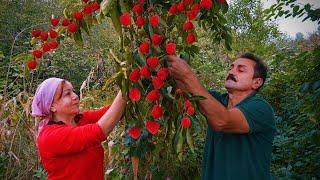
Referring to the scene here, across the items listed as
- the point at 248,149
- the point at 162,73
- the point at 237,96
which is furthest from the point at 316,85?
the point at 162,73

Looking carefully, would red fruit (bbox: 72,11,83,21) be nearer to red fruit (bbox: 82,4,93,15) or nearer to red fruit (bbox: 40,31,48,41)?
red fruit (bbox: 82,4,93,15)

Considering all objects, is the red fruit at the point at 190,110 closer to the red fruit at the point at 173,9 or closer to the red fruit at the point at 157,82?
the red fruit at the point at 157,82

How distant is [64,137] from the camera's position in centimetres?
189

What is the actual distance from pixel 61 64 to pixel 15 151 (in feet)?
17.0

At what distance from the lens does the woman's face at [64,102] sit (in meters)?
2.03

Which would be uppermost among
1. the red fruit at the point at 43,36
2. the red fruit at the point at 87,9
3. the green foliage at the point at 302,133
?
the red fruit at the point at 87,9

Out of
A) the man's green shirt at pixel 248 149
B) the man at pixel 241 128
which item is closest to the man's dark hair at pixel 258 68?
the man at pixel 241 128

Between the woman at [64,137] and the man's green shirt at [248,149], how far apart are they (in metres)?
0.55

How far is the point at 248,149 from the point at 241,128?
17 centimetres

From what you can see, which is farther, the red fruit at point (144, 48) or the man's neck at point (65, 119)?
the man's neck at point (65, 119)

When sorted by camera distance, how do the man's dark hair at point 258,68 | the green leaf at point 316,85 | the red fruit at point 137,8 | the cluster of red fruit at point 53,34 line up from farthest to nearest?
the green leaf at point 316,85, the man's dark hair at point 258,68, the cluster of red fruit at point 53,34, the red fruit at point 137,8

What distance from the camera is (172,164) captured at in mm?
3105

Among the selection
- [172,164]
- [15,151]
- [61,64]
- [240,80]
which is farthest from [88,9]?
[61,64]

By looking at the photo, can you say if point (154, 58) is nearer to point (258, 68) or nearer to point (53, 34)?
point (53, 34)
